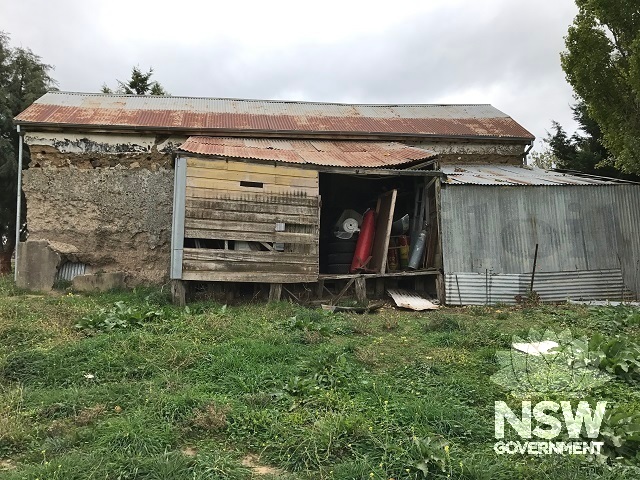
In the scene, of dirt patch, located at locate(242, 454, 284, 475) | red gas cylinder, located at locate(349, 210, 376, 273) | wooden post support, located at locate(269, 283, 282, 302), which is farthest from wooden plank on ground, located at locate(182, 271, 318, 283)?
dirt patch, located at locate(242, 454, 284, 475)

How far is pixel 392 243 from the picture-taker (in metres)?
11.2

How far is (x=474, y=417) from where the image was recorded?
4023 mm

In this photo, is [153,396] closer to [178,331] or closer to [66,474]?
[66,474]

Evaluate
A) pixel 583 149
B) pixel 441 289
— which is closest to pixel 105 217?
pixel 441 289

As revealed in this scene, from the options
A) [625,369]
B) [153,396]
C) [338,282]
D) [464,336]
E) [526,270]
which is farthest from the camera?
[338,282]

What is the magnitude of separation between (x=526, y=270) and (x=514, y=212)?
1.29m

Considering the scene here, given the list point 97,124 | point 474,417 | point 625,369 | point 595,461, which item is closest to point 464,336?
point 625,369

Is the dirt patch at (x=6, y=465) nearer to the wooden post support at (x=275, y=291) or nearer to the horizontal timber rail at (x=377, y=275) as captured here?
the wooden post support at (x=275, y=291)

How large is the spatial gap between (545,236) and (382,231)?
3.58 metres

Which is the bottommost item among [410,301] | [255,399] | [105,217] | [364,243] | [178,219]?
[255,399]

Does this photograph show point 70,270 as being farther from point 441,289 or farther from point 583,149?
point 583,149

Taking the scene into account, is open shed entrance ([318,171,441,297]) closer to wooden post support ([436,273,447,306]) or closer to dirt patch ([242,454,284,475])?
wooden post support ([436,273,447,306])

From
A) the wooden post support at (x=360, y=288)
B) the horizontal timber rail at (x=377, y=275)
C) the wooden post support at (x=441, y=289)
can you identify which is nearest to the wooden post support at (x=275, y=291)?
the horizontal timber rail at (x=377, y=275)

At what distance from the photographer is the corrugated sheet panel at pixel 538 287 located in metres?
9.84
